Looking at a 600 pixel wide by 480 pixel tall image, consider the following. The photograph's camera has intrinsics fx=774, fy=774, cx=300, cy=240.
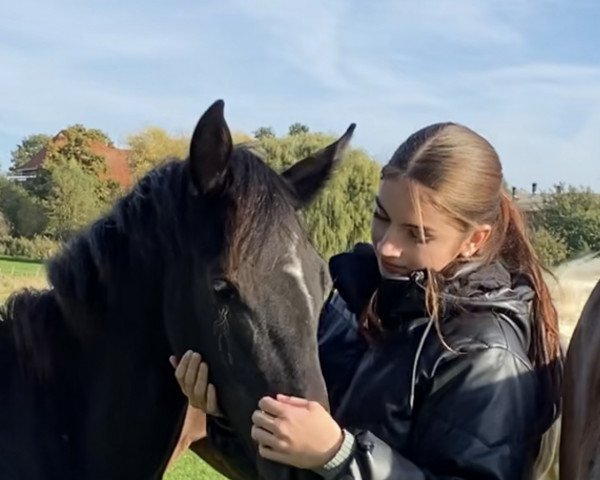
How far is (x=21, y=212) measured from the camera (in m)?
20.0

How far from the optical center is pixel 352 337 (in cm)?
241

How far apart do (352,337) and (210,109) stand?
0.84 metres

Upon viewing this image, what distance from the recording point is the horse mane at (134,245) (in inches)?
86.3

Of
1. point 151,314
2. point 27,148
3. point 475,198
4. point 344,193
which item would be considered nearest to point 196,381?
point 151,314

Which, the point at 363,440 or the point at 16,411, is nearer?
the point at 363,440

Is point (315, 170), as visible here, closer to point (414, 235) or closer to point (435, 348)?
point (414, 235)

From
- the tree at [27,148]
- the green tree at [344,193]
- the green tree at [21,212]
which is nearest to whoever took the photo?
the green tree at [21,212]

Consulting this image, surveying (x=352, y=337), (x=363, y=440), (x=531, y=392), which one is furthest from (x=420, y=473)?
(x=352, y=337)

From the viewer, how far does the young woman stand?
1.94 meters

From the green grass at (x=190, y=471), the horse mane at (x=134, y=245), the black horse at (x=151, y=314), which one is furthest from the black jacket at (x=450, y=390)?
the green grass at (x=190, y=471)

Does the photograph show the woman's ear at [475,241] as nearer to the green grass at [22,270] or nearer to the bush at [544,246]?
the bush at [544,246]

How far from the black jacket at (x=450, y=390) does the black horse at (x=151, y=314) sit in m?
0.20

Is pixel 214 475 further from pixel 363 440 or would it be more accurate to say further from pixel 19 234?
pixel 19 234

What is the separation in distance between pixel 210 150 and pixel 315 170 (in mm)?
510
